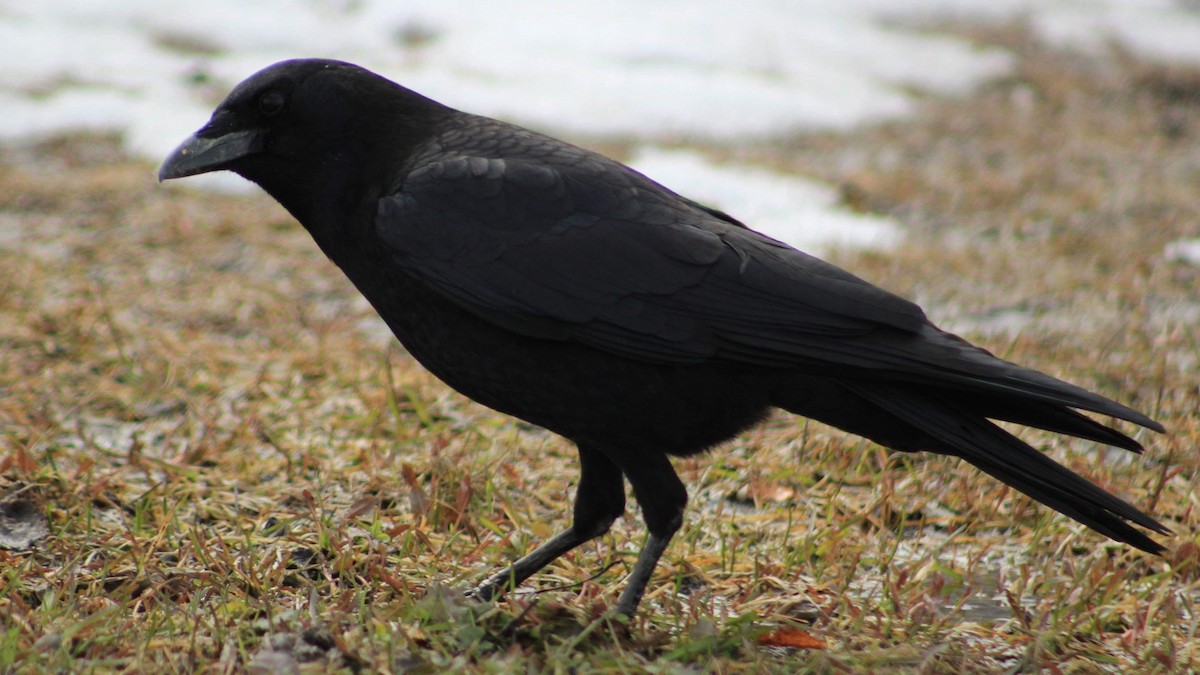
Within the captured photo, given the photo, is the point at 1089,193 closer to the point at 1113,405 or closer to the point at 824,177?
the point at 824,177

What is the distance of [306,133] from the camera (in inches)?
138

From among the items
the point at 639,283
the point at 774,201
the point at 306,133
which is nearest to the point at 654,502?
the point at 639,283

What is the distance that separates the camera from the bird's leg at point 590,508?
135 inches

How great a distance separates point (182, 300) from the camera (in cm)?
602

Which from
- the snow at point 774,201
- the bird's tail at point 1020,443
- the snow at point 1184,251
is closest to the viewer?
the bird's tail at point 1020,443

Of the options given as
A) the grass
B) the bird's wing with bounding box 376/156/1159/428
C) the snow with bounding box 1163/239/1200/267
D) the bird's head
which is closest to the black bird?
the bird's wing with bounding box 376/156/1159/428

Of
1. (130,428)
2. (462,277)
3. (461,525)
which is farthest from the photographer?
(130,428)

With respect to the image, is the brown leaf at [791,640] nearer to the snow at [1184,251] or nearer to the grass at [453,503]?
the grass at [453,503]

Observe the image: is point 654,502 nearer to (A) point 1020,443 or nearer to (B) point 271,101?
(A) point 1020,443

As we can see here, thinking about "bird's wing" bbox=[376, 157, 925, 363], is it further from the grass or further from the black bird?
the grass

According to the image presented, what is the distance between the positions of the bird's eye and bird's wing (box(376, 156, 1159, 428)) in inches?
20.7

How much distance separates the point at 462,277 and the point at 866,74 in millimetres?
8719


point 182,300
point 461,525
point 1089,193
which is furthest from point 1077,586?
point 1089,193

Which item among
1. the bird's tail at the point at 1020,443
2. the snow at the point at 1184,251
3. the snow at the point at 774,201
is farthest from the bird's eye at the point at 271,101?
the snow at the point at 1184,251
